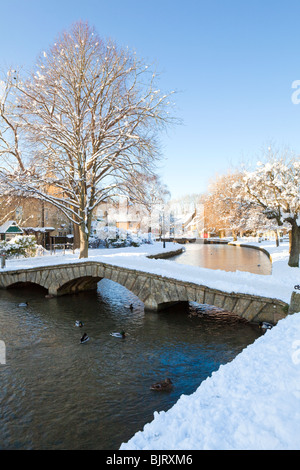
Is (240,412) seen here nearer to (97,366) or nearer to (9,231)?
(97,366)

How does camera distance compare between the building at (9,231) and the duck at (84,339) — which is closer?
the duck at (84,339)

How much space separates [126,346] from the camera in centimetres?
962

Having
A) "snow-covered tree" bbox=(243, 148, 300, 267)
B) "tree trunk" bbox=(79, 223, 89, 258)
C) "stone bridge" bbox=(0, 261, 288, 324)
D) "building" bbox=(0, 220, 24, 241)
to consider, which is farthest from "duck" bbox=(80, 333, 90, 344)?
"building" bbox=(0, 220, 24, 241)

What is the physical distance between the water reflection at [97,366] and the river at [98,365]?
2 cm

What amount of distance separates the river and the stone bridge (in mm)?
760

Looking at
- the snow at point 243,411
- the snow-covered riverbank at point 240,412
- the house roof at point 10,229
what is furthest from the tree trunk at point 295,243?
the house roof at point 10,229

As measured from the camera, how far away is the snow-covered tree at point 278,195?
18984 millimetres

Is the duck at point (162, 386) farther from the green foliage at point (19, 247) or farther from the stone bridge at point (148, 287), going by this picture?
the green foliage at point (19, 247)

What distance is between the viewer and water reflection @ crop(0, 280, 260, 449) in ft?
19.0

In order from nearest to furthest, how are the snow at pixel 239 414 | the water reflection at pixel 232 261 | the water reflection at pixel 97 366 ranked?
the snow at pixel 239 414 < the water reflection at pixel 97 366 < the water reflection at pixel 232 261

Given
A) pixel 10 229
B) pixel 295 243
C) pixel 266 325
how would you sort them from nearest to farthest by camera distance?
pixel 266 325 < pixel 295 243 < pixel 10 229

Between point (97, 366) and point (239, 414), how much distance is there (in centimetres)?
525

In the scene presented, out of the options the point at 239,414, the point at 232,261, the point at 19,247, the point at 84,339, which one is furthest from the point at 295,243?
the point at 19,247

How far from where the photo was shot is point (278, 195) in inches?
759
